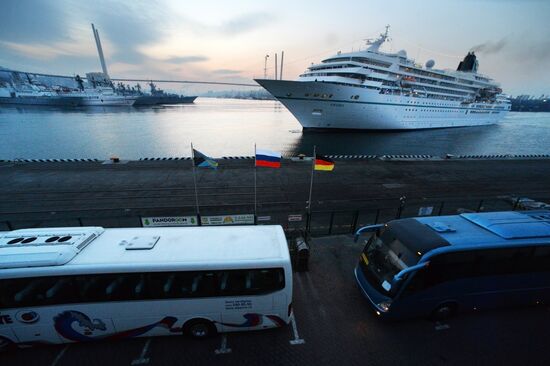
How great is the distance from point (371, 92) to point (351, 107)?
4.90 m

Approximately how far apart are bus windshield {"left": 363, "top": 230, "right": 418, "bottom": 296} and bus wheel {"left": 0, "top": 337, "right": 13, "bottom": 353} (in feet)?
33.7

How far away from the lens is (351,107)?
2020 inches

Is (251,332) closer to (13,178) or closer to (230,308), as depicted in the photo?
(230,308)

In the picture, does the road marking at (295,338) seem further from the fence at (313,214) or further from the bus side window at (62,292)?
the bus side window at (62,292)

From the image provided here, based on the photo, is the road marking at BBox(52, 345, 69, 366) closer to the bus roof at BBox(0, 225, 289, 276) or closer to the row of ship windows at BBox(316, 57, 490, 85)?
the bus roof at BBox(0, 225, 289, 276)

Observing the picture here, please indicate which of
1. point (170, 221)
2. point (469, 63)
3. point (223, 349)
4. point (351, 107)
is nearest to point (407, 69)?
point (351, 107)

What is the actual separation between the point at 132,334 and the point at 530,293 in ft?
39.7

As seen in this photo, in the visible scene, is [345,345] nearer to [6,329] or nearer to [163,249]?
[163,249]

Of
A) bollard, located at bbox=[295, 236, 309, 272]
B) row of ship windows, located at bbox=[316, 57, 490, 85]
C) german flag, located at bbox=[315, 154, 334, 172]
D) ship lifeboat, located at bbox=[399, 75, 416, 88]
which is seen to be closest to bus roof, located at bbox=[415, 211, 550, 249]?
bollard, located at bbox=[295, 236, 309, 272]

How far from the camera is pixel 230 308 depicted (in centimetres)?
635

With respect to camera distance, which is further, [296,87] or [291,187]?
[296,87]

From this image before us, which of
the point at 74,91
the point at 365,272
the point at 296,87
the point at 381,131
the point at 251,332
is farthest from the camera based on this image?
the point at 74,91

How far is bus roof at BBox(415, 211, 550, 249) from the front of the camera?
22.3 feet

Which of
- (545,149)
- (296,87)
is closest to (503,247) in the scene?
(296,87)
